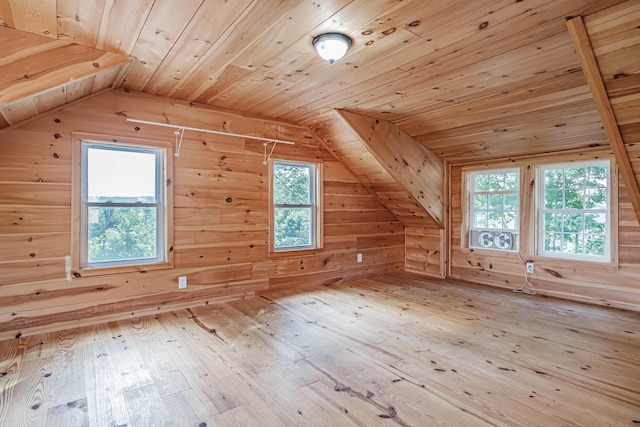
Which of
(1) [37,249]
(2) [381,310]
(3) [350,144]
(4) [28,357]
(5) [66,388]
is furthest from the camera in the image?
(3) [350,144]

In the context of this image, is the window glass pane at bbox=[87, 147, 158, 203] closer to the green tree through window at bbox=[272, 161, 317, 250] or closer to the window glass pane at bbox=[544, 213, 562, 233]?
the green tree through window at bbox=[272, 161, 317, 250]

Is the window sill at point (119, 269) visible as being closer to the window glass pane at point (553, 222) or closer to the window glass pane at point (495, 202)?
the window glass pane at point (495, 202)

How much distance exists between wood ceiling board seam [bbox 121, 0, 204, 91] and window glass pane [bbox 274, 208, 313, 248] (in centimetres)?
221

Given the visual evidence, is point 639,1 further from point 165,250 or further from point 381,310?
point 165,250

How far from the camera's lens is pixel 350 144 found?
4.34 m

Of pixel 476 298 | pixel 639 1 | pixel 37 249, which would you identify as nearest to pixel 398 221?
pixel 476 298

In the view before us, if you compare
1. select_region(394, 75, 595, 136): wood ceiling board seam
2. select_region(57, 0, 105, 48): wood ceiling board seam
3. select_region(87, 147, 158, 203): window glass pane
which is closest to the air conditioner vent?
select_region(394, 75, 595, 136): wood ceiling board seam

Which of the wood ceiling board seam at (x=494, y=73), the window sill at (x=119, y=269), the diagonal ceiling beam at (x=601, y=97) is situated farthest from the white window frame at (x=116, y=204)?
the diagonal ceiling beam at (x=601, y=97)

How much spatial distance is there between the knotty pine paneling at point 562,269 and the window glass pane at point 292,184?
7.40 feet

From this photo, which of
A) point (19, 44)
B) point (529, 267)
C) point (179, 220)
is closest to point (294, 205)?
point (179, 220)

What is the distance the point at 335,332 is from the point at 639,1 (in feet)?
9.79

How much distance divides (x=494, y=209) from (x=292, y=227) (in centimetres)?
290

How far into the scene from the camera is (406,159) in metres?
4.50

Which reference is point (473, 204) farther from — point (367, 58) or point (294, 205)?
point (367, 58)
